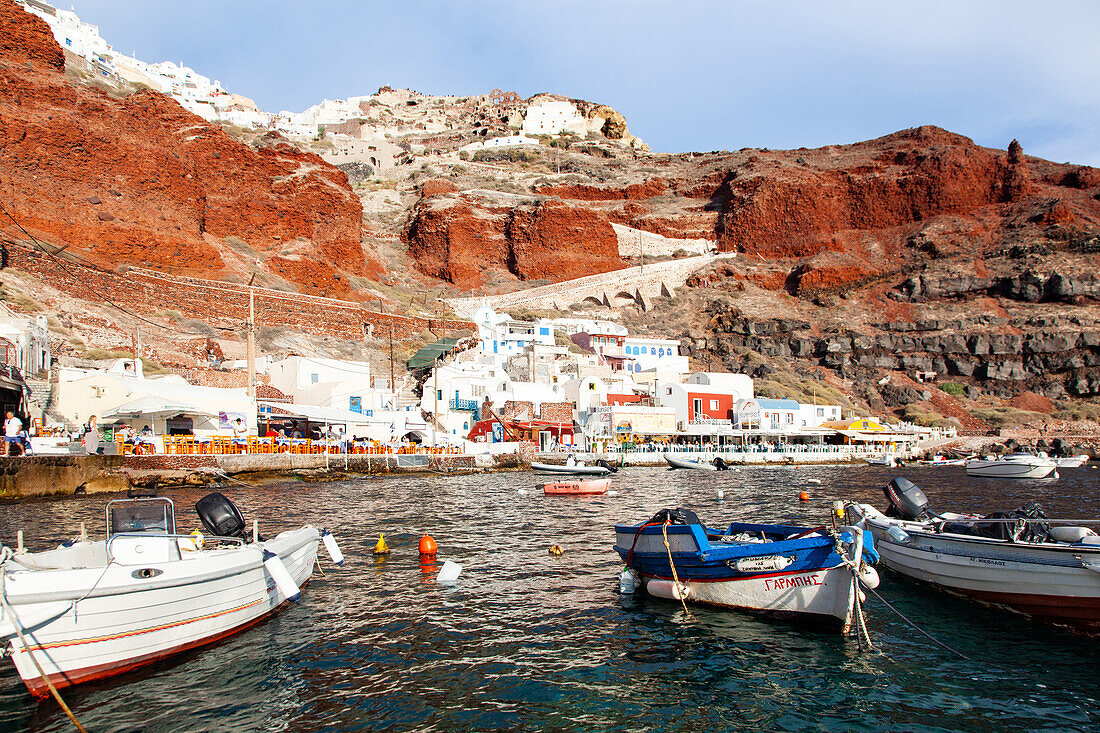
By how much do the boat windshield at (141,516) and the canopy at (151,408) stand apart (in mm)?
24851

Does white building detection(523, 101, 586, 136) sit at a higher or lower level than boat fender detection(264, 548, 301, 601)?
higher

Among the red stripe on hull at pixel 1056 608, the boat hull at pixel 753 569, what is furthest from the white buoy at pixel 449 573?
the red stripe on hull at pixel 1056 608

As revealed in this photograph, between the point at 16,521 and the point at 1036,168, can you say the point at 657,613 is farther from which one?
the point at 1036,168

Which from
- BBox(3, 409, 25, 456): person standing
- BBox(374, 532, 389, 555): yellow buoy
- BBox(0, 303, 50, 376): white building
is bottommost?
BBox(374, 532, 389, 555): yellow buoy

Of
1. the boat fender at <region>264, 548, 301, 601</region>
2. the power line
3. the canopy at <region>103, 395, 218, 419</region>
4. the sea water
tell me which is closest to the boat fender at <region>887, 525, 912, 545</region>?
the sea water

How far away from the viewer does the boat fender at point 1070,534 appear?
11.4 meters

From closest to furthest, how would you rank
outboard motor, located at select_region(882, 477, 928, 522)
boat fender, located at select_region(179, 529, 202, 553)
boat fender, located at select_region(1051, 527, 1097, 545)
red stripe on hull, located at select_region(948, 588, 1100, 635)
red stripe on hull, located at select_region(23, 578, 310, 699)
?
red stripe on hull, located at select_region(23, 578, 310, 699) < boat fender, located at select_region(179, 529, 202, 553) < red stripe on hull, located at select_region(948, 588, 1100, 635) < boat fender, located at select_region(1051, 527, 1097, 545) < outboard motor, located at select_region(882, 477, 928, 522)

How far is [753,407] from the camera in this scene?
59.9m

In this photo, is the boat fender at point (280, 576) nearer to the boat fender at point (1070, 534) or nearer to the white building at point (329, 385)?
the boat fender at point (1070, 534)

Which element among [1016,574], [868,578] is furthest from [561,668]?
[1016,574]

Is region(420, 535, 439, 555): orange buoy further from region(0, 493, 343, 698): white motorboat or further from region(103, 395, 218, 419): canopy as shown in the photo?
region(103, 395, 218, 419): canopy

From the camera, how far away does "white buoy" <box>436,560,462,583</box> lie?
1451cm

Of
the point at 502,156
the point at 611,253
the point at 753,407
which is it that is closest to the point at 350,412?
the point at 753,407

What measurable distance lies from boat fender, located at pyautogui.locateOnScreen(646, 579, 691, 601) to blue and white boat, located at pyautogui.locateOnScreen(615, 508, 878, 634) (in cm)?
2
